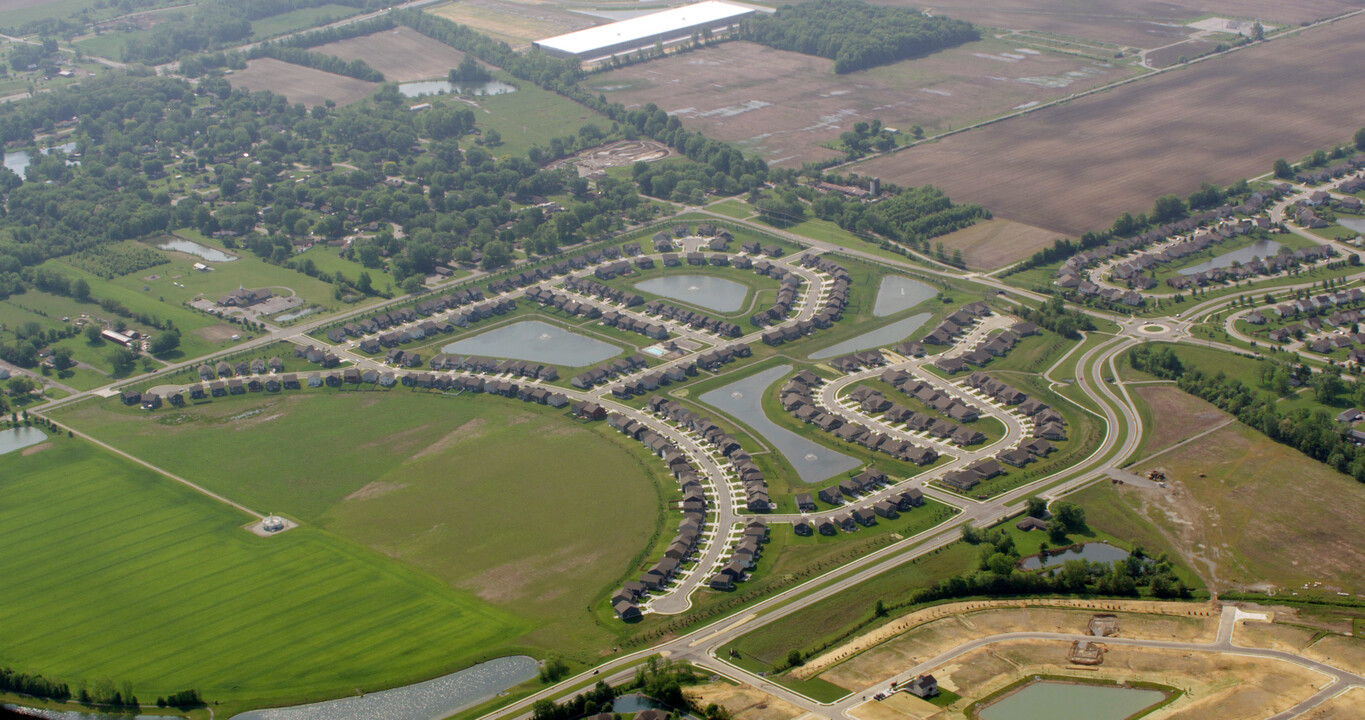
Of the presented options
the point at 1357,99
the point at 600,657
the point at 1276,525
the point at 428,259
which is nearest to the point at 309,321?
the point at 428,259

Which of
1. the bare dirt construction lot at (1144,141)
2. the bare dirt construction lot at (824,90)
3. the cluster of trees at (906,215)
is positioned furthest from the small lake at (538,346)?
the bare dirt construction lot at (824,90)

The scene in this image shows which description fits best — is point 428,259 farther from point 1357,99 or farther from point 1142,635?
point 1357,99

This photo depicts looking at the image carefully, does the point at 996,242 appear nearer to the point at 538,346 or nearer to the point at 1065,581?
the point at 538,346

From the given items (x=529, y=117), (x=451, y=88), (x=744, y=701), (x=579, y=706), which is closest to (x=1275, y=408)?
(x=744, y=701)

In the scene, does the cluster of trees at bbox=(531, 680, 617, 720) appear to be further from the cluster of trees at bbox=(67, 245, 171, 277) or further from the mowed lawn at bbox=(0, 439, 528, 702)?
the cluster of trees at bbox=(67, 245, 171, 277)

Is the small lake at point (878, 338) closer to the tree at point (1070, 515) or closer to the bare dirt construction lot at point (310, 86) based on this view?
the tree at point (1070, 515)

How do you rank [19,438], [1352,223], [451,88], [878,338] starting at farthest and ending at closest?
1. [451,88]
2. [1352,223]
3. [878,338]
4. [19,438]

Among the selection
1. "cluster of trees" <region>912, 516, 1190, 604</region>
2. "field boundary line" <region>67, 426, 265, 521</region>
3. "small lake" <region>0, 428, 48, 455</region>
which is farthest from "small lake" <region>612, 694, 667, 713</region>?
"small lake" <region>0, 428, 48, 455</region>
